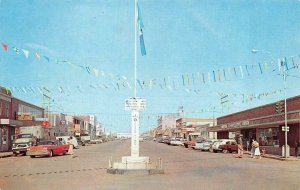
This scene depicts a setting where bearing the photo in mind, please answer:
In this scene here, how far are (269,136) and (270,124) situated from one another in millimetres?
4931

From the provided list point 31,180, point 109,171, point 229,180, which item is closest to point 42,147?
point 109,171

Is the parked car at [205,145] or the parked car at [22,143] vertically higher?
the parked car at [22,143]

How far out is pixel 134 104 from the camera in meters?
22.1

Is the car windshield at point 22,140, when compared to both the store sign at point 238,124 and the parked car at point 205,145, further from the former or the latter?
A: the store sign at point 238,124

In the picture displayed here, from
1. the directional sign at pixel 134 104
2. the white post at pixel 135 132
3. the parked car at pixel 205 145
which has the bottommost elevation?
the parked car at pixel 205 145

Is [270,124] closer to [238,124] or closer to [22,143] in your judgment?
[238,124]

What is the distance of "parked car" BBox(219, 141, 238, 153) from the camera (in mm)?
50678

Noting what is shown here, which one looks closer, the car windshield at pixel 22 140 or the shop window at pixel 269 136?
the car windshield at pixel 22 140

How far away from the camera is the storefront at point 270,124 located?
4412 centimetres

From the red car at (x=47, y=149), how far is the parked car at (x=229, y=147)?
1796 centimetres

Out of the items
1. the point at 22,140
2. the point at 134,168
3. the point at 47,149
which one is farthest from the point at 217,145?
the point at 134,168

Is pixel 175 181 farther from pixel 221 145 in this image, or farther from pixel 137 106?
pixel 221 145

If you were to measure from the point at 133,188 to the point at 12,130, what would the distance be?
4769 centimetres

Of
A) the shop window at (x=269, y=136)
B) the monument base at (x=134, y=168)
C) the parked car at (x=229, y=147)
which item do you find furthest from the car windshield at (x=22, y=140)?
→ the monument base at (x=134, y=168)
